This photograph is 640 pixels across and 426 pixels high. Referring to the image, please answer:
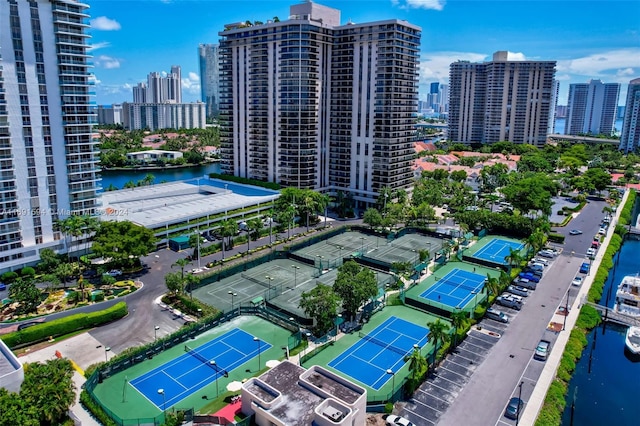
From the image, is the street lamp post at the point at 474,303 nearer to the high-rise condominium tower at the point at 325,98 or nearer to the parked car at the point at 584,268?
the parked car at the point at 584,268

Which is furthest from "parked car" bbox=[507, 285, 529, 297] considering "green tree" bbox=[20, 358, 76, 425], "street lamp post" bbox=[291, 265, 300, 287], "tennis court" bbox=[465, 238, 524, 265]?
"green tree" bbox=[20, 358, 76, 425]

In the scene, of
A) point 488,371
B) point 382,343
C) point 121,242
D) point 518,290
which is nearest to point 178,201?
point 121,242

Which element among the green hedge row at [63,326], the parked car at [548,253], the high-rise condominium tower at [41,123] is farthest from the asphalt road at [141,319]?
the parked car at [548,253]

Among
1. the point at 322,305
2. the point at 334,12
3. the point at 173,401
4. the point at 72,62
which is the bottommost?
the point at 173,401

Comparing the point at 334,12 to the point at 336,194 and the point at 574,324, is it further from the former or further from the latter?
the point at 574,324

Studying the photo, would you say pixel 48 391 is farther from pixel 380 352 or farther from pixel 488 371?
pixel 488 371

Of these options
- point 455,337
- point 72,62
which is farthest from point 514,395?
point 72,62

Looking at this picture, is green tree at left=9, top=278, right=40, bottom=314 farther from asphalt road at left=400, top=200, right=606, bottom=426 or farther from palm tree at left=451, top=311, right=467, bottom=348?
palm tree at left=451, top=311, right=467, bottom=348
